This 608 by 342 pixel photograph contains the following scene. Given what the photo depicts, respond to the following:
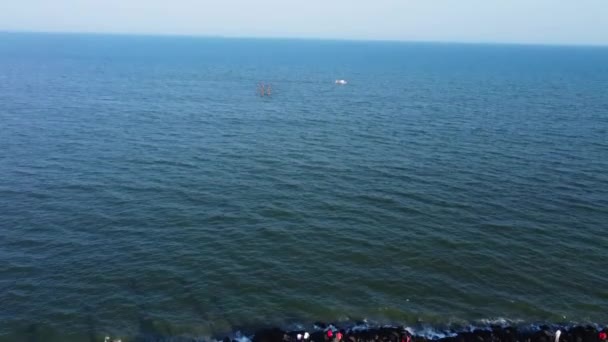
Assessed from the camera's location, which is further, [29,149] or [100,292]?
[29,149]

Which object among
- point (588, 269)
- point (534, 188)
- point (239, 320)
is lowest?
point (239, 320)

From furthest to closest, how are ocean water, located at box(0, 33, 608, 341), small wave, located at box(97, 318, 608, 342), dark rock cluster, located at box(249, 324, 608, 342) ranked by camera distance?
1. ocean water, located at box(0, 33, 608, 341)
2. small wave, located at box(97, 318, 608, 342)
3. dark rock cluster, located at box(249, 324, 608, 342)

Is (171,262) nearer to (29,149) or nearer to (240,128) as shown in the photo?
(29,149)

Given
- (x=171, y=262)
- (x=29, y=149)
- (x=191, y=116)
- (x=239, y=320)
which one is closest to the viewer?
(x=239, y=320)

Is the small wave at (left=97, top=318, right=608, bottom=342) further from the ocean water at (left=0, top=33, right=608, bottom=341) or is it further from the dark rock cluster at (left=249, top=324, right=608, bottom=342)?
the ocean water at (left=0, top=33, right=608, bottom=341)

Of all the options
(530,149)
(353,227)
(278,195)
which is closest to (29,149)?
(278,195)

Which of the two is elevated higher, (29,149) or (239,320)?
(29,149)

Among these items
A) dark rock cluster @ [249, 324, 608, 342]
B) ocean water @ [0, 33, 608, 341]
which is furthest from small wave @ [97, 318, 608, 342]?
ocean water @ [0, 33, 608, 341]

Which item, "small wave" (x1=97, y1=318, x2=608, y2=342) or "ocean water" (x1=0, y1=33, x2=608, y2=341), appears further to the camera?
"ocean water" (x1=0, y1=33, x2=608, y2=341)

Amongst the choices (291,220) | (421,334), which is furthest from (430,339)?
(291,220)

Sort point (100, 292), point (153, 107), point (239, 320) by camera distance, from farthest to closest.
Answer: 1. point (153, 107)
2. point (100, 292)
3. point (239, 320)
